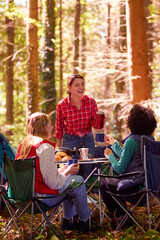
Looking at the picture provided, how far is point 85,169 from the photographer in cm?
479

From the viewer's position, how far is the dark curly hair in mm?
3869

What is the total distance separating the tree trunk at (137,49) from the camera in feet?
23.8

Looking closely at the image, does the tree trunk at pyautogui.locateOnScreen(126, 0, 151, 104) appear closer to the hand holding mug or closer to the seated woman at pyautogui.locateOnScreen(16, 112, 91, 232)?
the hand holding mug

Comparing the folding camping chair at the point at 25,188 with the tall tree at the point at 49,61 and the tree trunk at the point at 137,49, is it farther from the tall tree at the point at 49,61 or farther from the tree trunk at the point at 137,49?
the tall tree at the point at 49,61

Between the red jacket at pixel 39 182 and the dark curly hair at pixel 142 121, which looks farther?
the dark curly hair at pixel 142 121

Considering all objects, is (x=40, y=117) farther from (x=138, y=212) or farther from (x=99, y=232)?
(x=138, y=212)

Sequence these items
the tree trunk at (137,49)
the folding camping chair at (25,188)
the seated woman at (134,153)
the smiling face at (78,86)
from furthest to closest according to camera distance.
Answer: the tree trunk at (137,49) < the smiling face at (78,86) < the seated woman at (134,153) < the folding camping chair at (25,188)

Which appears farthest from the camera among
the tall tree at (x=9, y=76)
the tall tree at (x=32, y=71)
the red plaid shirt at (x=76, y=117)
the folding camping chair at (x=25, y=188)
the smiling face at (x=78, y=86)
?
the tall tree at (x=9, y=76)

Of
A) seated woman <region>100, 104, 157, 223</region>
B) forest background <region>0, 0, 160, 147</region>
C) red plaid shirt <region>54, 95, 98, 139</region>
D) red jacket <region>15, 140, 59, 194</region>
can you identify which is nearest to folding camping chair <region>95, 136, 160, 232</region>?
seated woman <region>100, 104, 157, 223</region>

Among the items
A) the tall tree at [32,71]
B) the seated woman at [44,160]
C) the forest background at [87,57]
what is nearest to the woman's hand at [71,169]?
the seated woman at [44,160]

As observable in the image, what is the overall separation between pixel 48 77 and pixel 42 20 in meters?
1.74

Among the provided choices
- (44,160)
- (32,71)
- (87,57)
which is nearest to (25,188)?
(44,160)

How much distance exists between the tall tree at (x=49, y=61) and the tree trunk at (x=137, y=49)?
14.9ft

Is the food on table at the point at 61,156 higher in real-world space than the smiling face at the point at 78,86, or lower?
lower
